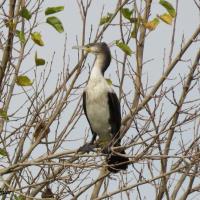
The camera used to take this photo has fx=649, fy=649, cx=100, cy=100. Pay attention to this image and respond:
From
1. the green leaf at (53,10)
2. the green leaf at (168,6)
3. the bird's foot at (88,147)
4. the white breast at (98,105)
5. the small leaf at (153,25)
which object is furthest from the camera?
the white breast at (98,105)

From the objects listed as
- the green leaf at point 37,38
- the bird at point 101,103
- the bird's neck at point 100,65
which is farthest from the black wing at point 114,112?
the green leaf at point 37,38

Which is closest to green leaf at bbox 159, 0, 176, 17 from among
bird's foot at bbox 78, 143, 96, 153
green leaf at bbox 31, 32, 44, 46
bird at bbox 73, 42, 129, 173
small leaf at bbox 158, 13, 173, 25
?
small leaf at bbox 158, 13, 173, 25

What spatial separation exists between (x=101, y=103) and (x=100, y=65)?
1.33 ft

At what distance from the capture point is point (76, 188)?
18.3 feet

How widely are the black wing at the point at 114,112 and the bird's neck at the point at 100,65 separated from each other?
0.23m

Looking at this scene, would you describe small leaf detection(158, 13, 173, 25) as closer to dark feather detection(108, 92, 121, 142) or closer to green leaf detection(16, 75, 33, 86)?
green leaf detection(16, 75, 33, 86)

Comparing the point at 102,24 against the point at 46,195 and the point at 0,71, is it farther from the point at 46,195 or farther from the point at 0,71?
the point at 46,195

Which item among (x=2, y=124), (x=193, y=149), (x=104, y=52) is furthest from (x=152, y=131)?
(x=104, y=52)

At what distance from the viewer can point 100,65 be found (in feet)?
22.1

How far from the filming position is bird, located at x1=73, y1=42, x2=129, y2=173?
21.4 ft

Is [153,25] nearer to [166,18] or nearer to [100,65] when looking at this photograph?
[166,18]

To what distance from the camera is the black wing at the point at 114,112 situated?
660 cm

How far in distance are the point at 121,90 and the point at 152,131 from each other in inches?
37.9

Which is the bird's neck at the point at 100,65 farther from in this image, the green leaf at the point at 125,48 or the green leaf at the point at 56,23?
the green leaf at the point at 56,23
